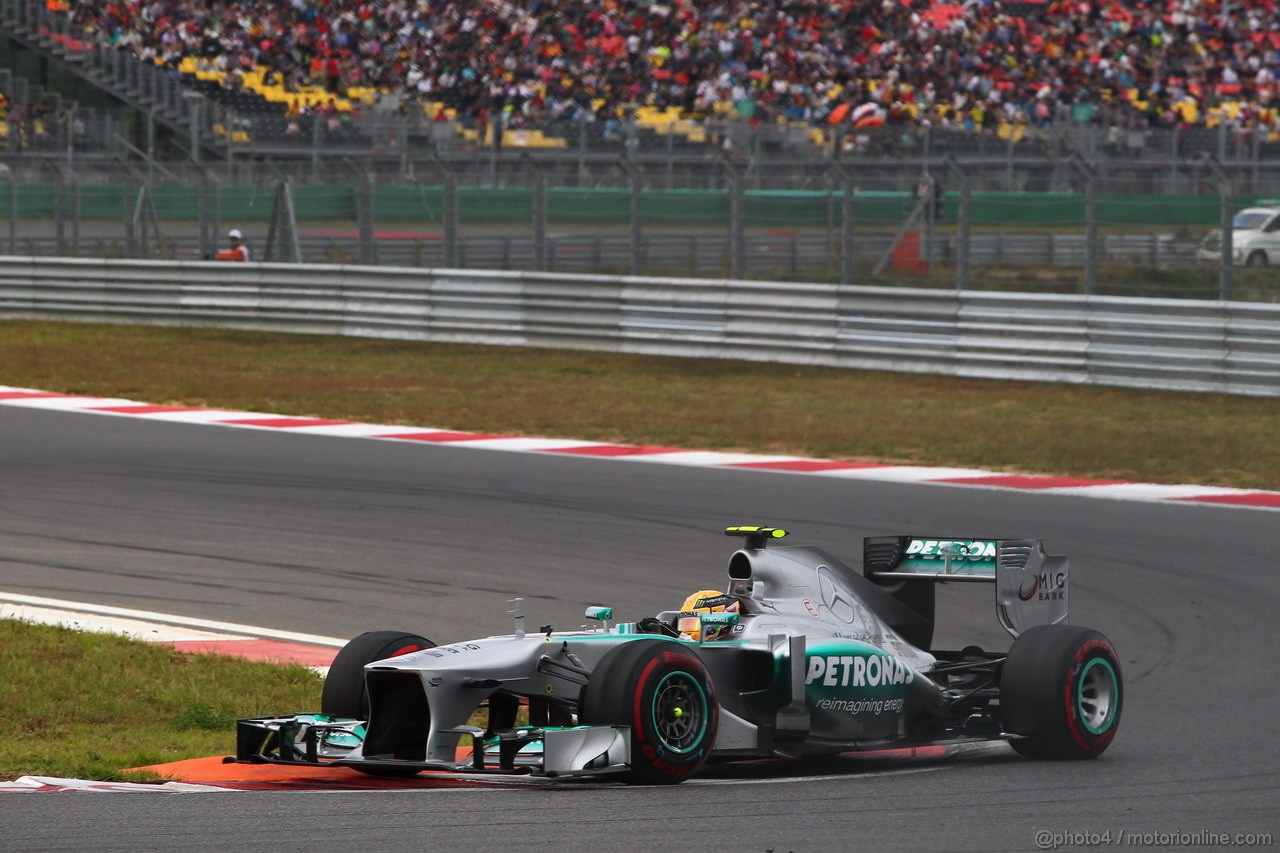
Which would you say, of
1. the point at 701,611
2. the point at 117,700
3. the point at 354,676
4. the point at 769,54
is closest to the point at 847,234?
the point at 117,700

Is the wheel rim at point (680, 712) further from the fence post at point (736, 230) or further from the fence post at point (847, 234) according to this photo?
the fence post at point (736, 230)

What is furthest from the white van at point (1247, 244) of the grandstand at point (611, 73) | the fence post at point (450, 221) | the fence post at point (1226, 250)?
the grandstand at point (611, 73)

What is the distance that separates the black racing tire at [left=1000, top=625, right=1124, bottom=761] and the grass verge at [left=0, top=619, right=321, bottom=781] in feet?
8.20

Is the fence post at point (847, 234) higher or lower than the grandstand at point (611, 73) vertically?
lower

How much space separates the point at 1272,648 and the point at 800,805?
3.51 m

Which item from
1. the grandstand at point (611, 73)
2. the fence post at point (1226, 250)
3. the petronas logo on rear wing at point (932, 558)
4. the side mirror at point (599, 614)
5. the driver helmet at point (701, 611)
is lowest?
the driver helmet at point (701, 611)

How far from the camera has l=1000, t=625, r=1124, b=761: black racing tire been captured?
238 inches

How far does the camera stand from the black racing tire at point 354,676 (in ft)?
19.0

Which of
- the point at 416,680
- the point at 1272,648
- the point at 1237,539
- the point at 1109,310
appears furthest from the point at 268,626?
the point at 1109,310

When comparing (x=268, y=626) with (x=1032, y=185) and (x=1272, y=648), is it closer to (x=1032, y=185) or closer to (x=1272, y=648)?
(x=1272, y=648)

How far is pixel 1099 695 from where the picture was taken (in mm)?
6227

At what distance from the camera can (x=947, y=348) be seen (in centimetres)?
1864

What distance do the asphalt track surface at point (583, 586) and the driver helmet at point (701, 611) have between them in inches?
17.1

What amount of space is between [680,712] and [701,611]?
62cm
